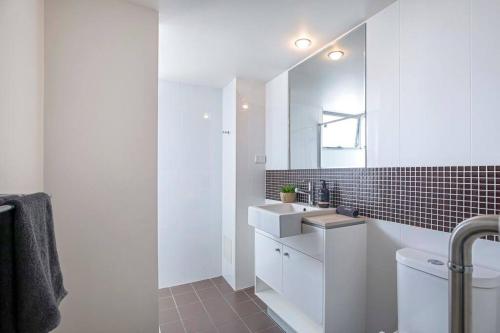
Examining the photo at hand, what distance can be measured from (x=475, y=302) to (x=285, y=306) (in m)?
1.45

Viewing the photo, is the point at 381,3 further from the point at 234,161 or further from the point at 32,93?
the point at 32,93

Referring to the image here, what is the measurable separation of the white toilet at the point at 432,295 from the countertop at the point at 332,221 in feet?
1.19

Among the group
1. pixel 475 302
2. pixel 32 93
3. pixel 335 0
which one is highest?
pixel 335 0

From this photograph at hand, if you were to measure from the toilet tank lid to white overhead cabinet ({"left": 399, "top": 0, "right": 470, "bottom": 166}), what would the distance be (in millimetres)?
492

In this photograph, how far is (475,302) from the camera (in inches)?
39.5

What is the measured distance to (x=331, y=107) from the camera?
206 cm

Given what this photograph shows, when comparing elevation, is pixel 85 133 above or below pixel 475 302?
above

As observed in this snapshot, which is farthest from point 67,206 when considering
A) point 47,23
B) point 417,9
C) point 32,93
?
point 417,9

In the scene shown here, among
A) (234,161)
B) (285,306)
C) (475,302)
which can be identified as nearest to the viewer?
(475,302)

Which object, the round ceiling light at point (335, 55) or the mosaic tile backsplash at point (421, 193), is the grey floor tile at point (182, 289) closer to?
the mosaic tile backsplash at point (421, 193)

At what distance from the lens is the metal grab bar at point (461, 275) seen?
0.57 m

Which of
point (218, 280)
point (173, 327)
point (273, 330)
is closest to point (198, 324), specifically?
point (173, 327)

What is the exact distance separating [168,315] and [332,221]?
1.71 meters

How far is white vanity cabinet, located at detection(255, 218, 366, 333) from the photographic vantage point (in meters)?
1.56
